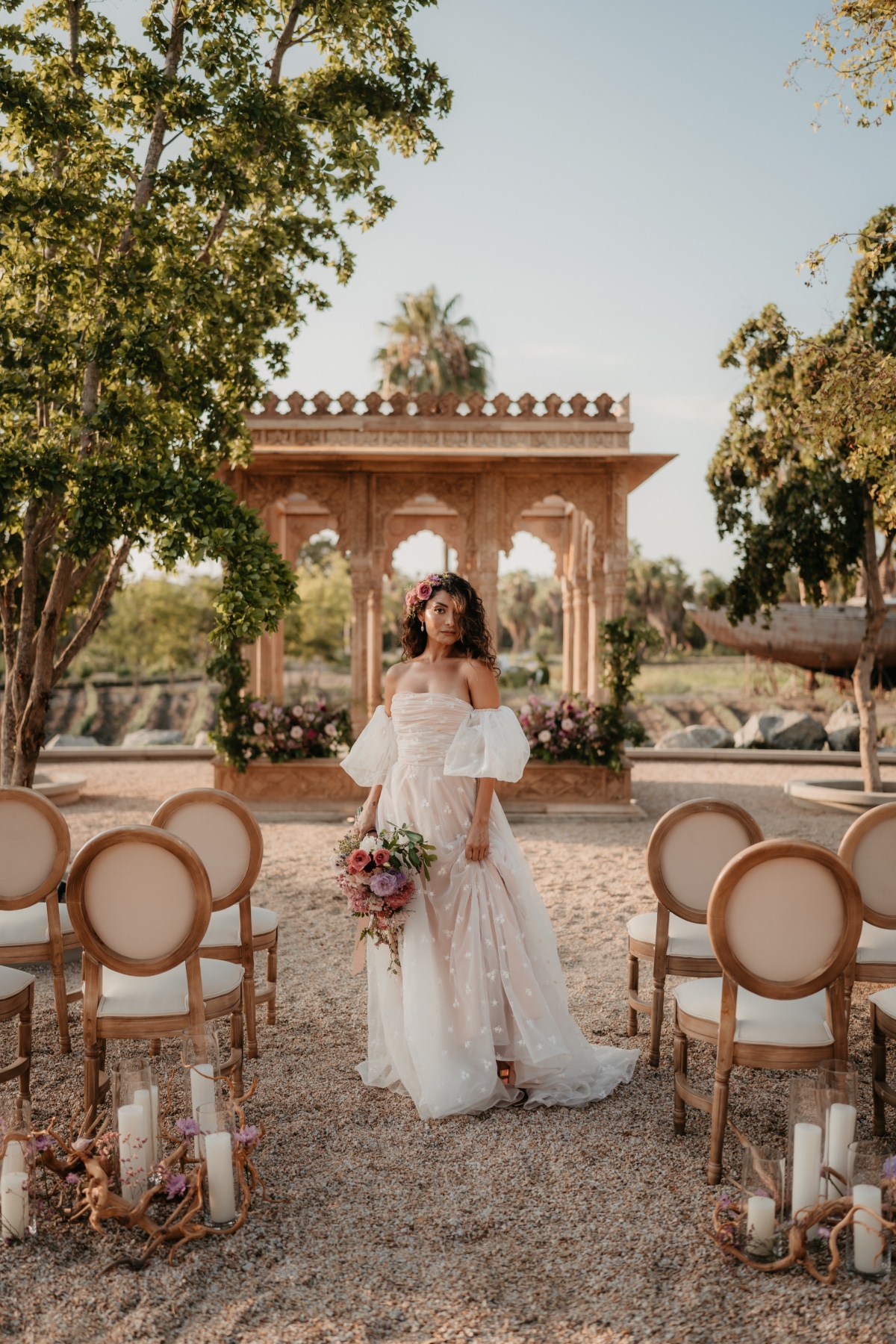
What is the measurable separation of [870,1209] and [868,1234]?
73 mm

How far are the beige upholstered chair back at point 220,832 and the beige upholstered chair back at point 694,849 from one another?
5.77 ft

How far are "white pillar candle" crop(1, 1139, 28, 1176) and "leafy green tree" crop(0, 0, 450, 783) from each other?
2367 mm

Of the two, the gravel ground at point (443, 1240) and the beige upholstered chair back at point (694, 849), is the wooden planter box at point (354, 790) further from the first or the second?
the beige upholstered chair back at point (694, 849)

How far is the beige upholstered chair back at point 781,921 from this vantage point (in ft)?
10.6

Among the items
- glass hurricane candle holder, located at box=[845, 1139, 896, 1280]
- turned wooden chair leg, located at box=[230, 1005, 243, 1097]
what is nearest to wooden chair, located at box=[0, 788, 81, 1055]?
turned wooden chair leg, located at box=[230, 1005, 243, 1097]

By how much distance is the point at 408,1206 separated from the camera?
312cm

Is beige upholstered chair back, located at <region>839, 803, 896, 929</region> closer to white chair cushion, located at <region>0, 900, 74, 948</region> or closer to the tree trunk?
white chair cushion, located at <region>0, 900, 74, 948</region>

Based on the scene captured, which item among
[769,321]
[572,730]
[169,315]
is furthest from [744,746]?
[169,315]

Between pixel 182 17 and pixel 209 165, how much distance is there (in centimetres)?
95

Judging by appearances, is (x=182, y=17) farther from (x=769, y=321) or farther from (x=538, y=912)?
(x=769, y=321)

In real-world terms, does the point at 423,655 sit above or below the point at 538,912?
above

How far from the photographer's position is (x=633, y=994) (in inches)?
186

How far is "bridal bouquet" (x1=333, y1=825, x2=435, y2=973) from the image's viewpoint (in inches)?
150

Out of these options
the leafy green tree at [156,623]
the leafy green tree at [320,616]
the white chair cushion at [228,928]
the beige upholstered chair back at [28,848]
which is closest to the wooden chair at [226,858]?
the white chair cushion at [228,928]
